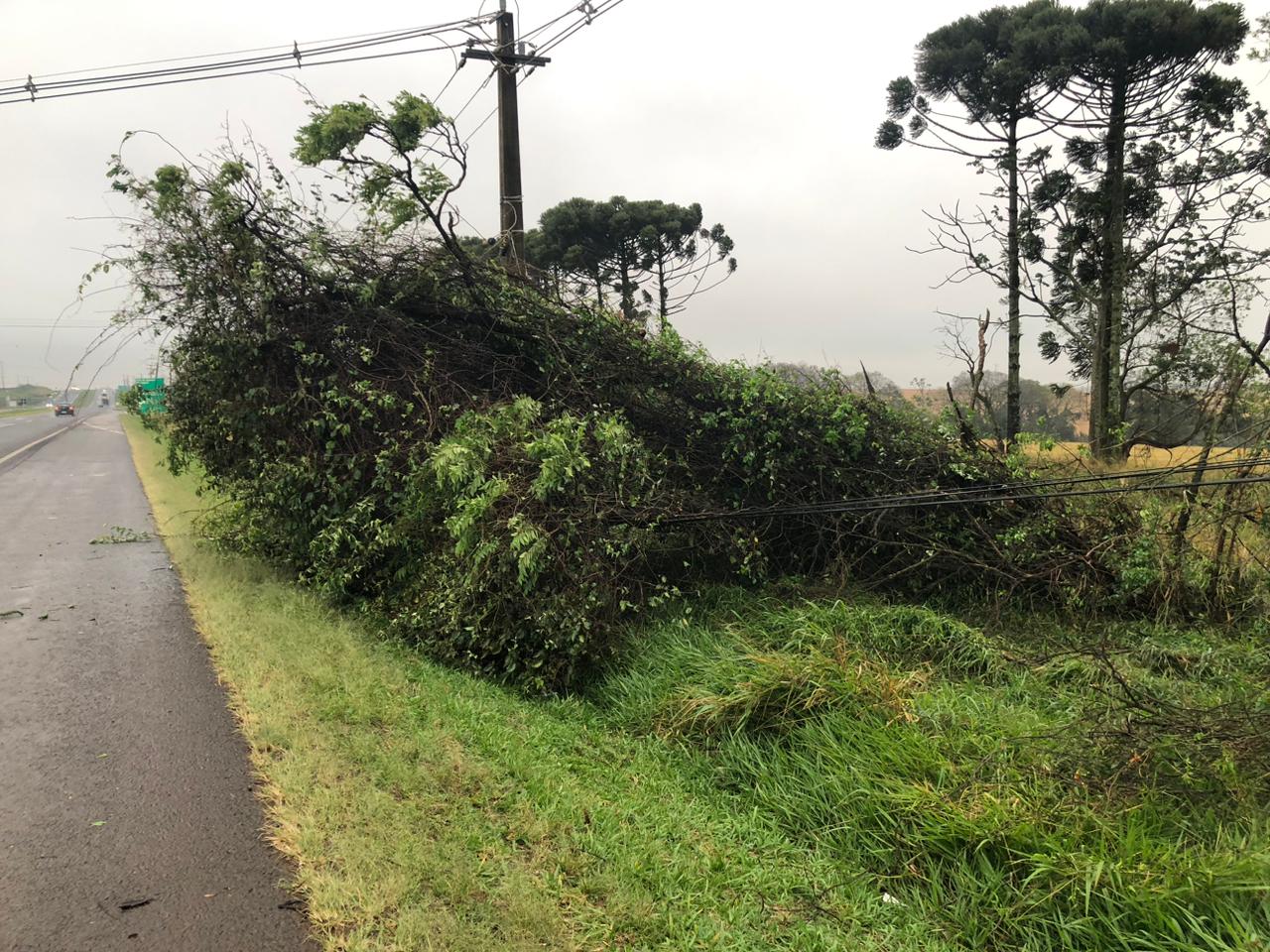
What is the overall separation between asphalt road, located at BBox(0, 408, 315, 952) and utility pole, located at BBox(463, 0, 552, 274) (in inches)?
215

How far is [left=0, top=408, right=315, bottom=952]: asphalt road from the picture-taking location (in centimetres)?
257

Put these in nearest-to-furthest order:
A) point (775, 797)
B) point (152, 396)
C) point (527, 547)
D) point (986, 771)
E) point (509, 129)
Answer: point (986, 771)
point (775, 797)
point (527, 547)
point (152, 396)
point (509, 129)

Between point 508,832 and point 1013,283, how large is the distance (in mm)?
16554

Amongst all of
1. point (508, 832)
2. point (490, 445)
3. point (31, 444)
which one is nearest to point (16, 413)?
point (31, 444)

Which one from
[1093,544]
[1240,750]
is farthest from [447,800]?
[1093,544]

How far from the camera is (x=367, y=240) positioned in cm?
719

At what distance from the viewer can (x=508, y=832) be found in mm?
3096

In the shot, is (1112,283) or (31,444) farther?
(31,444)

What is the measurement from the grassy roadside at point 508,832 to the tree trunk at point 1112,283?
13.9 m

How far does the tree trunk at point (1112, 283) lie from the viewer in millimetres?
14859

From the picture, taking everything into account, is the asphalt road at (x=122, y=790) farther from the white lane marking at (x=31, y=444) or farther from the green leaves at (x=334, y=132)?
the white lane marking at (x=31, y=444)

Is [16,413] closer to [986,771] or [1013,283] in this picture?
[1013,283]

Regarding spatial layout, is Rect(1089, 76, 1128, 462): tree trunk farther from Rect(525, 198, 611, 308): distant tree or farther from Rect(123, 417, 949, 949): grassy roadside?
Rect(123, 417, 949, 949): grassy roadside

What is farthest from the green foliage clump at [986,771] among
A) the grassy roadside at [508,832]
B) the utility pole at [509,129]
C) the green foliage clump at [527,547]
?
the utility pole at [509,129]
